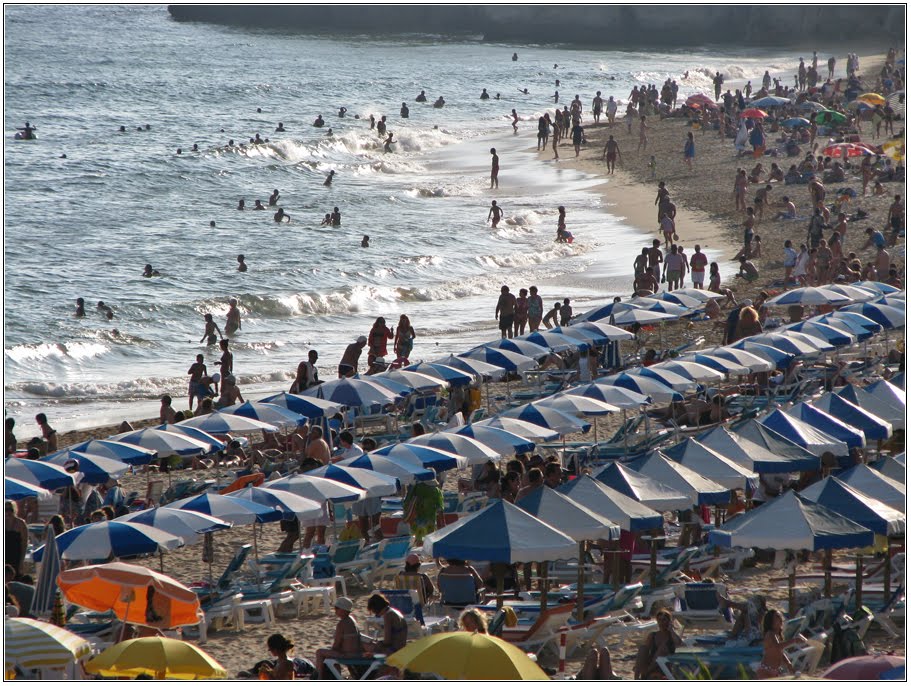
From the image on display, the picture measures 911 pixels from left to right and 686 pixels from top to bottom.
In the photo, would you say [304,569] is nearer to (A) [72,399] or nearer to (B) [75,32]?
(A) [72,399]

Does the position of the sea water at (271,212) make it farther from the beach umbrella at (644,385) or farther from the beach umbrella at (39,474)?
the beach umbrella at (644,385)

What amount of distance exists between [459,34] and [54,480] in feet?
270

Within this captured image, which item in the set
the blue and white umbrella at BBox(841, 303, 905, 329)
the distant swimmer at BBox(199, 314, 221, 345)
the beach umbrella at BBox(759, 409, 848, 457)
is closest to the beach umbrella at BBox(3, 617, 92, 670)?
the beach umbrella at BBox(759, 409, 848, 457)

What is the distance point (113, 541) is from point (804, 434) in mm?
5696

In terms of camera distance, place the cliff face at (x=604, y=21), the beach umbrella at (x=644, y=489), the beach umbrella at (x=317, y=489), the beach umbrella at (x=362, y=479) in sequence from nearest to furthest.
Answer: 1. the beach umbrella at (x=644, y=489)
2. the beach umbrella at (x=317, y=489)
3. the beach umbrella at (x=362, y=479)
4. the cliff face at (x=604, y=21)

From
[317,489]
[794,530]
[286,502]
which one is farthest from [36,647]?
[794,530]

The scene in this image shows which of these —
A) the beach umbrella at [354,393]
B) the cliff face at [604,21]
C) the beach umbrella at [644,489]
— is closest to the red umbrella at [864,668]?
the beach umbrella at [644,489]

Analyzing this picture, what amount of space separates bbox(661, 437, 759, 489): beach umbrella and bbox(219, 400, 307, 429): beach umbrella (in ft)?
14.6

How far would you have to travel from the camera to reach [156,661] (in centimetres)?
679

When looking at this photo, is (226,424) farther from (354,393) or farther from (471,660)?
(471,660)

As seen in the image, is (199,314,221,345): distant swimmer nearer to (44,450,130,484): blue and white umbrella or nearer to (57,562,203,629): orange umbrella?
(44,450,130,484): blue and white umbrella

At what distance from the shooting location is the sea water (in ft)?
73.6

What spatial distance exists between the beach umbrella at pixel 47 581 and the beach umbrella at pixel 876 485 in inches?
216

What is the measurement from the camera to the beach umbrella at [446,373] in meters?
14.6
